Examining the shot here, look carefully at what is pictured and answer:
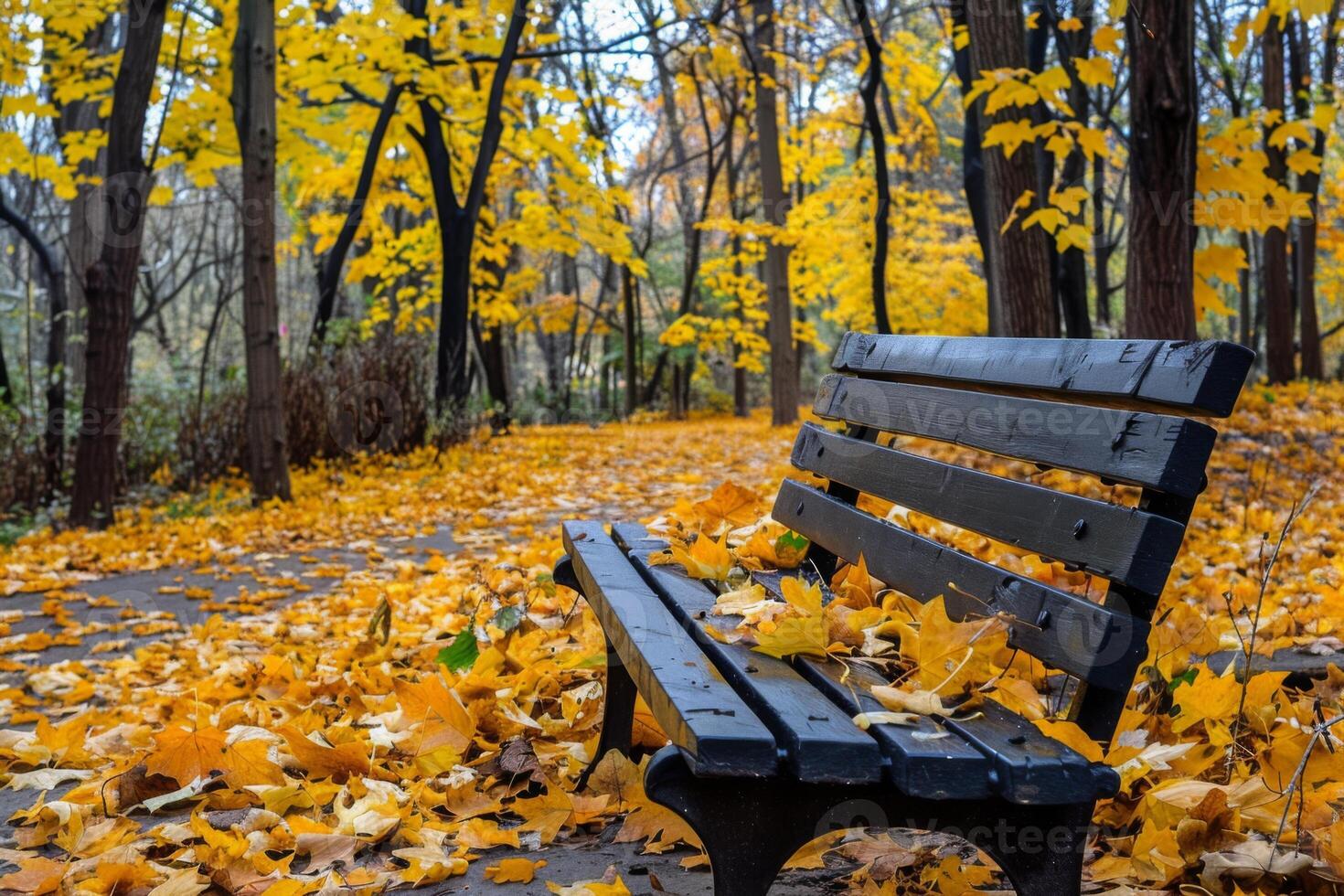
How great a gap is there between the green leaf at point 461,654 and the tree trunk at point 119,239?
506cm

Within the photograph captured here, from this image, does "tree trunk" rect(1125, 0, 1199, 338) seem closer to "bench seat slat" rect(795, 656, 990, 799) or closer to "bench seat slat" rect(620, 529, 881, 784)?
"bench seat slat" rect(620, 529, 881, 784)

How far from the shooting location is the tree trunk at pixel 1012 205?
257 inches

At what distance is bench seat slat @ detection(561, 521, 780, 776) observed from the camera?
3.90 feet

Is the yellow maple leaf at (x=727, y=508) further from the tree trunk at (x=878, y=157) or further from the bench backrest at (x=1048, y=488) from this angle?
the tree trunk at (x=878, y=157)

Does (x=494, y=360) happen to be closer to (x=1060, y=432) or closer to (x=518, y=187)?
(x=518, y=187)

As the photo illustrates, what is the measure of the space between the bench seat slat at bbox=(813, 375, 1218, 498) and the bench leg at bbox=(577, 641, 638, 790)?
30.6 inches

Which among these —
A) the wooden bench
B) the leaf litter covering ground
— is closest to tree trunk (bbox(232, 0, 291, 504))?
the leaf litter covering ground

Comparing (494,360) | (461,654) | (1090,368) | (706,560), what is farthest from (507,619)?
(494,360)

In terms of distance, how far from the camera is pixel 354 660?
10.5 ft

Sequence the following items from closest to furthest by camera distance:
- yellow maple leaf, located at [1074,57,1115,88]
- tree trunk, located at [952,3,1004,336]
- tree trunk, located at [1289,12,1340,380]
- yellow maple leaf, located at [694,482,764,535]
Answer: yellow maple leaf, located at [694,482,764,535] < yellow maple leaf, located at [1074,57,1115,88] < tree trunk, located at [952,3,1004,336] < tree trunk, located at [1289,12,1340,380]

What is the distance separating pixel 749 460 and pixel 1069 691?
716 cm

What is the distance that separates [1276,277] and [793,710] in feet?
44.5

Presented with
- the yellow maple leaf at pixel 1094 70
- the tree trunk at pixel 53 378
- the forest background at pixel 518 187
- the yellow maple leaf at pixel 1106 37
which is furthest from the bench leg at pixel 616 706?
the tree trunk at pixel 53 378

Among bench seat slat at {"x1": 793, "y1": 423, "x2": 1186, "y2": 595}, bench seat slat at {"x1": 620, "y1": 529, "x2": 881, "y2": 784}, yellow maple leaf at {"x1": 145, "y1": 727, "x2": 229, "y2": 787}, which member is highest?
bench seat slat at {"x1": 793, "y1": 423, "x2": 1186, "y2": 595}
